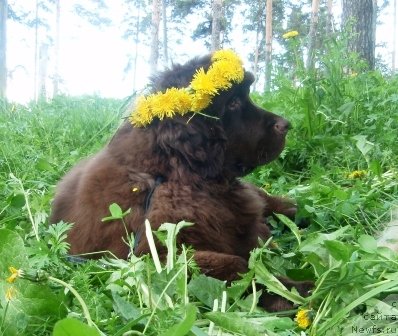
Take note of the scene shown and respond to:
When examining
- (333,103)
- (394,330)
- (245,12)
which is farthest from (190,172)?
(245,12)

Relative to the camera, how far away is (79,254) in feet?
7.75

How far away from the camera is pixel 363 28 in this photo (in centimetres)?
726

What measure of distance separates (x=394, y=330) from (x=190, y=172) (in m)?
1.30

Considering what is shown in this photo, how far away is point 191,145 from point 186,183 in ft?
0.62

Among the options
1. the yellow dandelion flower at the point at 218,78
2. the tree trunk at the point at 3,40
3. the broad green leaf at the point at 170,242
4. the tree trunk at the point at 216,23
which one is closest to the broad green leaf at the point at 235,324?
the broad green leaf at the point at 170,242

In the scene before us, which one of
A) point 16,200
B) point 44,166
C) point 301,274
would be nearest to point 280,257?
point 301,274

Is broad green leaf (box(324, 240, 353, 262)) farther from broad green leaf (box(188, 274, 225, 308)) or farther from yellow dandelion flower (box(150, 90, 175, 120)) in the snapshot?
yellow dandelion flower (box(150, 90, 175, 120))

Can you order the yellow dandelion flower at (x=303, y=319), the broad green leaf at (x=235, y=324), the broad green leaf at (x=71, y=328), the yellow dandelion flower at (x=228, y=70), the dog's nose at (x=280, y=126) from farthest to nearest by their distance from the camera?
the dog's nose at (x=280, y=126) → the yellow dandelion flower at (x=228, y=70) → the yellow dandelion flower at (x=303, y=319) → the broad green leaf at (x=235, y=324) → the broad green leaf at (x=71, y=328)

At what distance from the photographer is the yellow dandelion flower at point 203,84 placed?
102 inches

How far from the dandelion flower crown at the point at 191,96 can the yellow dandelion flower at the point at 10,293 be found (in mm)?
1154

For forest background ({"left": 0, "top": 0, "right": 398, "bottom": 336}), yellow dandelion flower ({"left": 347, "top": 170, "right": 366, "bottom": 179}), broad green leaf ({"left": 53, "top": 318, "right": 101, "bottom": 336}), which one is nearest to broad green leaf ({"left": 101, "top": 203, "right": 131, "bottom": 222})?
forest background ({"left": 0, "top": 0, "right": 398, "bottom": 336})

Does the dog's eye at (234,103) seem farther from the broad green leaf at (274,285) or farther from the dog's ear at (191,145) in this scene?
the broad green leaf at (274,285)

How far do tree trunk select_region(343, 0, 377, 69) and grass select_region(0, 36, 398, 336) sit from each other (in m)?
2.56

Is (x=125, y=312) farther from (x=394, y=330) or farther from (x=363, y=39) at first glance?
(x=363, y=39)
